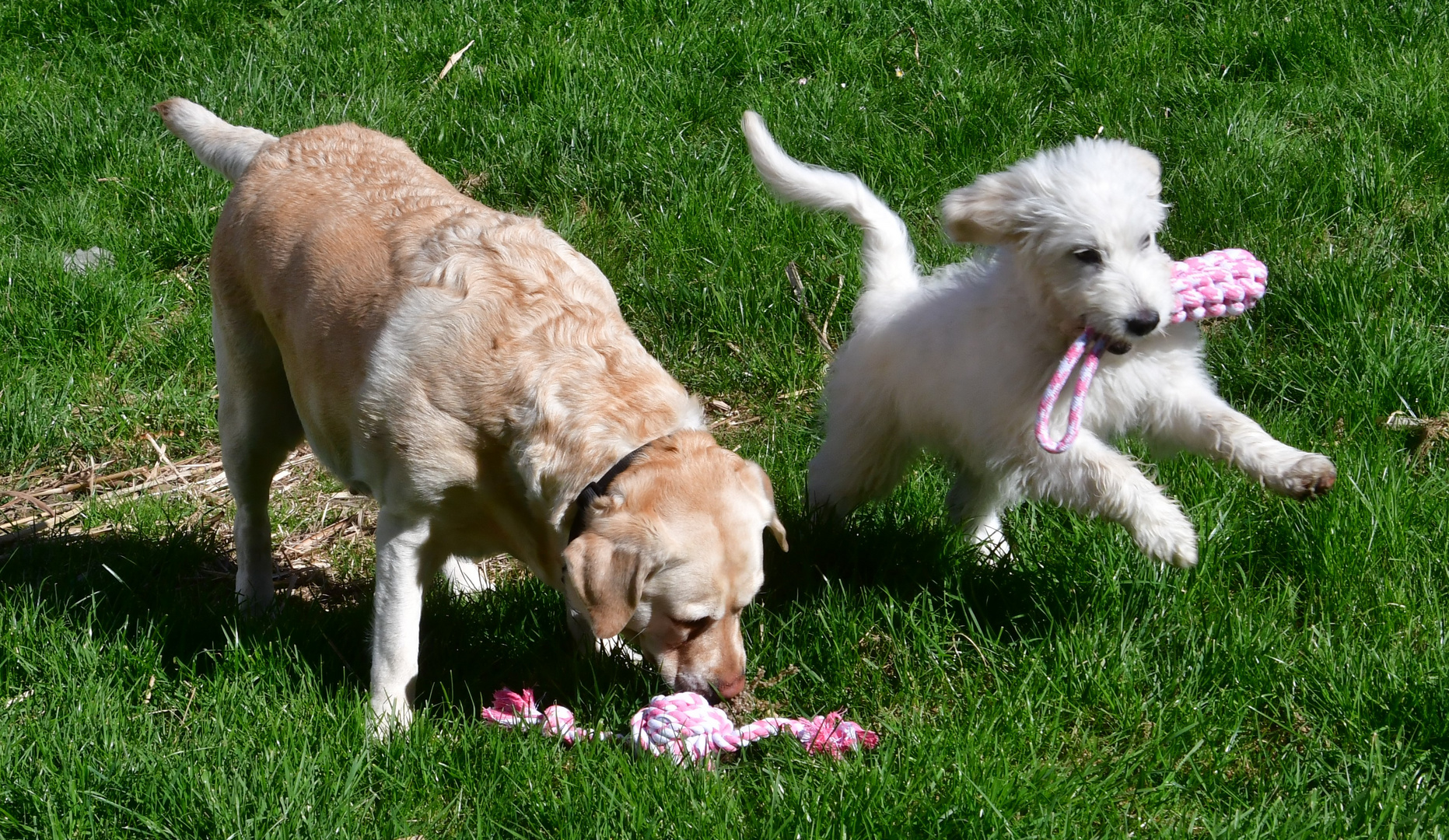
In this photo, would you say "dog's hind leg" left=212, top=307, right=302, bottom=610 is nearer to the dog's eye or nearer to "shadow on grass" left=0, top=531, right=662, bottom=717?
"shadow on grass" left=0, top=531, right=662, bottom=717

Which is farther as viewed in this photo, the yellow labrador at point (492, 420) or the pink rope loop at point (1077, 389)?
the pink rope loop at point (1077, 389)

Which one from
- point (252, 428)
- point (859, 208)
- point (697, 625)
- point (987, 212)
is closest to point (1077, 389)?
point (987, 212)

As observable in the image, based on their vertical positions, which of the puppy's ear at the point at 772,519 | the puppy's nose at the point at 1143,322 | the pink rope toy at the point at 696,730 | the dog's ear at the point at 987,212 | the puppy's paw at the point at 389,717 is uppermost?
the dog's ear at the point at 987,212

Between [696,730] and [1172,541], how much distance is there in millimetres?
1299

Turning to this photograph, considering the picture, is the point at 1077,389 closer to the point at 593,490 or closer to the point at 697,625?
the point at 697,625

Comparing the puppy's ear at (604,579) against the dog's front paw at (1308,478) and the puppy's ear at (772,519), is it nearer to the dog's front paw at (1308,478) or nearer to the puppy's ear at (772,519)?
the puppy's ear at (772,519)

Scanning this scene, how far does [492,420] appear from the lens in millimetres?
2996

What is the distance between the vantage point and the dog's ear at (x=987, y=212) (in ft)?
10.9

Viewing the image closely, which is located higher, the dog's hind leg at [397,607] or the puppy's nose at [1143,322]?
the puppy's nose at [1143,322]

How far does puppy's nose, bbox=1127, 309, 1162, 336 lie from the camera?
3.02m

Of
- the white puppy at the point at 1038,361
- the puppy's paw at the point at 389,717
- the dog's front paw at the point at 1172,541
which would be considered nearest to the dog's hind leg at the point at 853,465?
the white puppy at the point at 1038,361

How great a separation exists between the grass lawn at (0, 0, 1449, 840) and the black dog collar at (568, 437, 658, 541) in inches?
20.8

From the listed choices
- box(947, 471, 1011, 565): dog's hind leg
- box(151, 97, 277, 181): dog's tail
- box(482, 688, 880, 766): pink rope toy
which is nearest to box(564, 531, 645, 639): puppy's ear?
box(482, 688, 880, 766): pink rope toy

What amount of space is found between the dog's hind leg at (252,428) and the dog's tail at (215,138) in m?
0.63
